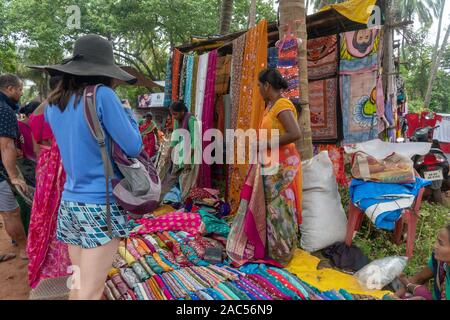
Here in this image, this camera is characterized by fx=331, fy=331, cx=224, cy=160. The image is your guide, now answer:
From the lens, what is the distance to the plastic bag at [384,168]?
2.78 m

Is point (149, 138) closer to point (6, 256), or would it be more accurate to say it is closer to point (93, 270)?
point (6, 256)

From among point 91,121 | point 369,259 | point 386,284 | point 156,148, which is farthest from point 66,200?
point 156,148

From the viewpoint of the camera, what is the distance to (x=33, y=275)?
8.59ft

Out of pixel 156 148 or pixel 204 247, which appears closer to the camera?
pixel 204 247

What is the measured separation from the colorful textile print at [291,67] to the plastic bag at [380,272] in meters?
1.70

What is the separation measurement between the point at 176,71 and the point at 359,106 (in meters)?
3.21

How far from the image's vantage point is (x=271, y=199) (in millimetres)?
2854

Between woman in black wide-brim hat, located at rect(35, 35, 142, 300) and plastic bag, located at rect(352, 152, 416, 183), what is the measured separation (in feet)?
6.93

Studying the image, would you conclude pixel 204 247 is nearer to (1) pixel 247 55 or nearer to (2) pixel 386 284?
(2) pixel 386 284

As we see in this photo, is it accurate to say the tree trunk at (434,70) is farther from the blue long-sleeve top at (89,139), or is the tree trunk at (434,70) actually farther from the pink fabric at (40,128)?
the blue long-sleeve top at (89,139)

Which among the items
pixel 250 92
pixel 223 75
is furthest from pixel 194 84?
pixel 250 92

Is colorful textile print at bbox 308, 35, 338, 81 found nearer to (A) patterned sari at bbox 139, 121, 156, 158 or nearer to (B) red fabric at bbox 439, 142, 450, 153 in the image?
(A) patterned sari at bbox 139, 121, 156, 158

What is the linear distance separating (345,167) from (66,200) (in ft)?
11.9
